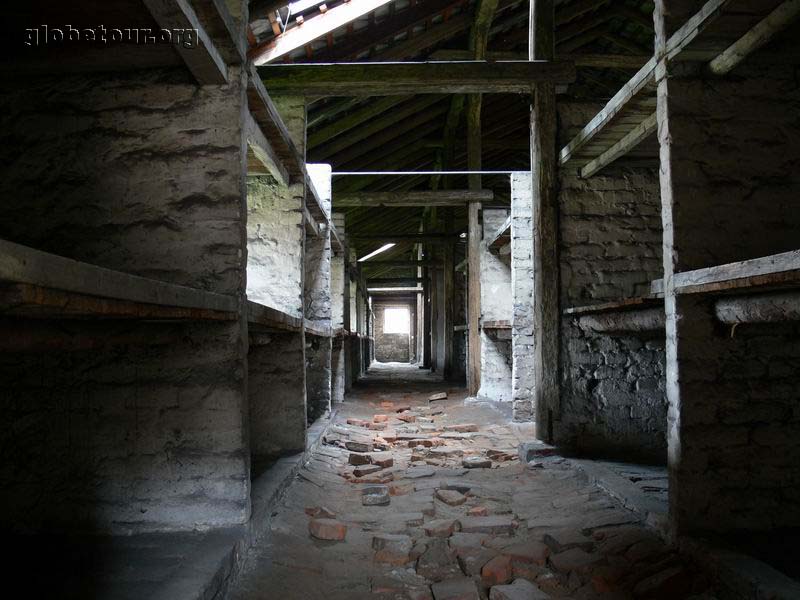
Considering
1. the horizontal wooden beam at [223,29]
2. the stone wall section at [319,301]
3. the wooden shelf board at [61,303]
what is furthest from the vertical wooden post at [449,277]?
the wooden shelf board at [61,303]

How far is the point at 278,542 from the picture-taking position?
331cm

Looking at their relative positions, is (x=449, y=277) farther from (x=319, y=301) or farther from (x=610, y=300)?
(x=610, y=300)

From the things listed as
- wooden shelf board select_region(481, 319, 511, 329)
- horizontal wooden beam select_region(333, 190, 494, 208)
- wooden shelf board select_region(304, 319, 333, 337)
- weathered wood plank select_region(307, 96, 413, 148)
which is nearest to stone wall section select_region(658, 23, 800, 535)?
wooden shelf board select_region(304, 319, 333, 337)

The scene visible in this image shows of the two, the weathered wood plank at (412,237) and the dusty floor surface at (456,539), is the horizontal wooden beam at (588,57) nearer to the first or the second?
the weathered wood plank at (412,237)

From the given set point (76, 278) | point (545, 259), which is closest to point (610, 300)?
point (545, 259)

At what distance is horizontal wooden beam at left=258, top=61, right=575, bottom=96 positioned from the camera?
561 centimetres

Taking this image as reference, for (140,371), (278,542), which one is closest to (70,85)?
(140,371)

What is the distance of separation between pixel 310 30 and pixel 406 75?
5.73 feet

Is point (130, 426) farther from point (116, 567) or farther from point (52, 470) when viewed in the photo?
point (116, 567)

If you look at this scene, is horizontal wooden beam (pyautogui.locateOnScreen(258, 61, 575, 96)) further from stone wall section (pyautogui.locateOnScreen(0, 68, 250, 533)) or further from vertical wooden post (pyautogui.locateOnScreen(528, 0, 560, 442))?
stone wall section (pyautogui.locateOnScreen(0, 68, 250, 533))

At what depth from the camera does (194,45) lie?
262cm

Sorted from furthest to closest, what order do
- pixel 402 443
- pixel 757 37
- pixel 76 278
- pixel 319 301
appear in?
pixel 319 301, pixel 402 443, pixel 757 37, pixel 76 278

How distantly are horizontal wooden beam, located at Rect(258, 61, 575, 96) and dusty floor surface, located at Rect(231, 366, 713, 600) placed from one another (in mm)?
3699

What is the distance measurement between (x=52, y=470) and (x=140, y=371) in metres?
0.63
